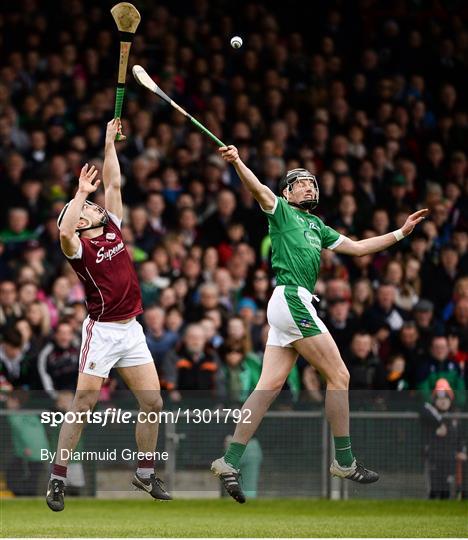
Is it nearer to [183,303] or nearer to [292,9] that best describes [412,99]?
[292,9]

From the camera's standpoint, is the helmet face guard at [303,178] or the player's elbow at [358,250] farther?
the player's elbow at [358,250]

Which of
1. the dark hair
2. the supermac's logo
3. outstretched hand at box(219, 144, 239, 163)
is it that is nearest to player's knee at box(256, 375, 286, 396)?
the supermac's logo

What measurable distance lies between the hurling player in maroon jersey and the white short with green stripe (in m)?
1.17

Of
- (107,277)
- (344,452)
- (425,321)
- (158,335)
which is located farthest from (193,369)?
(344,452)

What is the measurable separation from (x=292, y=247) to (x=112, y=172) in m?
1.66

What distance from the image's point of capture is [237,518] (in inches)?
538

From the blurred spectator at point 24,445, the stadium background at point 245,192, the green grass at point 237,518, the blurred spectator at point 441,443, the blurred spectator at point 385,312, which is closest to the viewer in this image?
the green grass at point 237,518

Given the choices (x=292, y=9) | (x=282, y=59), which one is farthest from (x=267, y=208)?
(x=292, y=9)

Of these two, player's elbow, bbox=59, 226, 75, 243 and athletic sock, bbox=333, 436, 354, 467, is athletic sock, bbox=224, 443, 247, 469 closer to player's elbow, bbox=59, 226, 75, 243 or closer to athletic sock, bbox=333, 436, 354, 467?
athletic sock, bbox=333, 436, 354, 467

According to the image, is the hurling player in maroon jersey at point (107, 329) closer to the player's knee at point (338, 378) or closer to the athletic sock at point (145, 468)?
the athletic sock at point (145, 468)

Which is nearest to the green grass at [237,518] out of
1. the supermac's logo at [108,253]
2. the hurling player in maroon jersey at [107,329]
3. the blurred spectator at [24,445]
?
the blurred spectator at [24,445]

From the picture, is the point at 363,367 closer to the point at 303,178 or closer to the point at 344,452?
the point at 344,452

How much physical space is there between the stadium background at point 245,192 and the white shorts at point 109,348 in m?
3.33

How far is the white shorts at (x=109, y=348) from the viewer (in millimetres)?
11617
